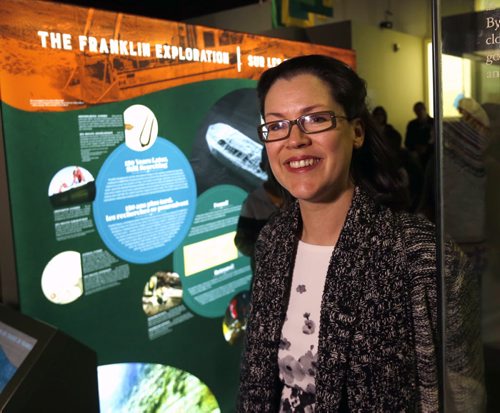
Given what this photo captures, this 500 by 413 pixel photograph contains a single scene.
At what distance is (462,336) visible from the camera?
0.95 m

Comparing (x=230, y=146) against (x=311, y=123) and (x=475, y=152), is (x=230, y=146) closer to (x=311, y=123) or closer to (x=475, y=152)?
(x=311, y=123)

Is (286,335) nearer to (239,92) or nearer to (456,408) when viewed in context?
(456,408)

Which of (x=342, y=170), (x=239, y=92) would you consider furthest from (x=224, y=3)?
(x=342, y=170)

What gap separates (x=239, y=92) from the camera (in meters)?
2.78

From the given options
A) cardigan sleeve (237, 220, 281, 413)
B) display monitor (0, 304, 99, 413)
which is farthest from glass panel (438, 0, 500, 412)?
display monitor (0, 304, 99, 413)

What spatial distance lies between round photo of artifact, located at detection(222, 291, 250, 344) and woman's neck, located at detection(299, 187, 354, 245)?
1448mm

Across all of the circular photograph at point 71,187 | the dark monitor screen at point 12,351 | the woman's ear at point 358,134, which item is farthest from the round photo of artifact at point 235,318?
the woman's ear at point 358,134

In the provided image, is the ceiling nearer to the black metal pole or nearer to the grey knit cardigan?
the grey knit cardigan

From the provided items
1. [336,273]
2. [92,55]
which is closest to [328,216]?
[336,273]

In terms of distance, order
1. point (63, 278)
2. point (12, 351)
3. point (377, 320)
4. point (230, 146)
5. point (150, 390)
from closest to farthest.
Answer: point (377, 320)
point (12, 351)
point (63, 278)
point (150, 390)
point (230, 146)

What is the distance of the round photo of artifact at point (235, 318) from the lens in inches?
110

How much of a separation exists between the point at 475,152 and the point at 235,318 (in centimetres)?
216

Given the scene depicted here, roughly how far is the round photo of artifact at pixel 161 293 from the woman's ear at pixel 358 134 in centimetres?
123

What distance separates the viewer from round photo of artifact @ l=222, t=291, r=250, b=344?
2805mm
